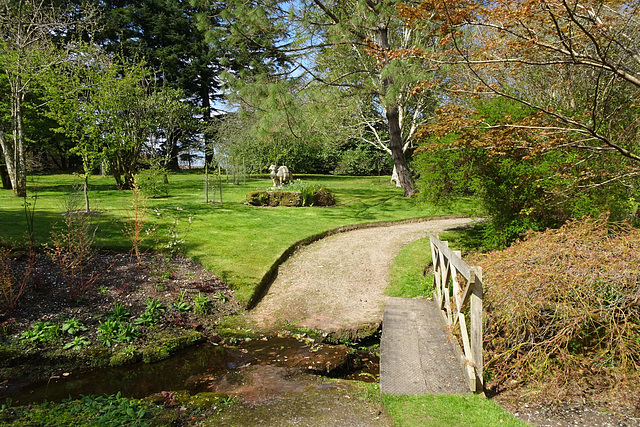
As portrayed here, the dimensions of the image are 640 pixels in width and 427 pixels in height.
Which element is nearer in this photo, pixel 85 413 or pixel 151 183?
pixel 85 413

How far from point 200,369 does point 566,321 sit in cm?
406

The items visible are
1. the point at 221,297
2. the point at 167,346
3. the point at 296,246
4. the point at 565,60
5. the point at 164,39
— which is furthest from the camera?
the point at 164,39

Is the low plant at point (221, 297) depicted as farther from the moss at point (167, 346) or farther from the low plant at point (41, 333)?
the low plant at point (41, 333)

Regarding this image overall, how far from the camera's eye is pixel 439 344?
4.70m

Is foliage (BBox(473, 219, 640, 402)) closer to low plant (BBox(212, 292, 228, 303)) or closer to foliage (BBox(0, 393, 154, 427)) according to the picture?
foliage (BBox(0, 393, 154, 427))

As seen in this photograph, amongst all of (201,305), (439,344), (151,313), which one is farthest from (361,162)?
(439,344)

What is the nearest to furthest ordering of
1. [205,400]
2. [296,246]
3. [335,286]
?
[205,400], [335,286], [296,246]

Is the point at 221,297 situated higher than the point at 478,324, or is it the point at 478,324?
the point at 478,324

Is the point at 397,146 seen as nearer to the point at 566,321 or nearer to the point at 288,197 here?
the point at 288,197

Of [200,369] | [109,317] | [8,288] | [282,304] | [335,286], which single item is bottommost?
[200,369]

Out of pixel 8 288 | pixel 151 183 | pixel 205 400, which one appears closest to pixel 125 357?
pixel 205 400

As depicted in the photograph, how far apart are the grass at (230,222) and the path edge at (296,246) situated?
0.37 feet

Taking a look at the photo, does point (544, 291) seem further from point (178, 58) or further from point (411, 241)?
point (178, 58)

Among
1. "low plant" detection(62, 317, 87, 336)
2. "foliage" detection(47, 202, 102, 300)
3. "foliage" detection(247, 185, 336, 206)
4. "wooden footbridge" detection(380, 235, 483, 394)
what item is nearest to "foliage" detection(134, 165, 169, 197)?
"foliage" detection(247, 185, 336, 206)
